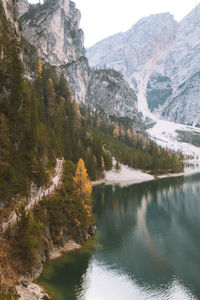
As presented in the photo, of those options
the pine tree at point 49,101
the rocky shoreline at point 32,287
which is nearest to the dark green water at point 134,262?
the rocky shoreline at point 32,287

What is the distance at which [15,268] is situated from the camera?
1168 inches

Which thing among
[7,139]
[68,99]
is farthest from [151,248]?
[68,99]

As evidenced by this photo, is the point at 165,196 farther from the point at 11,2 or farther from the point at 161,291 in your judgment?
the point at 11,2

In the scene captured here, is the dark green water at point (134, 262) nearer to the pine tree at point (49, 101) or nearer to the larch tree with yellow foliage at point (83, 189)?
the larch tree with yellow foliage at point (83, 189)

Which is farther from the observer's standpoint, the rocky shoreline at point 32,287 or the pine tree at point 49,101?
the pine tree at point 49,101

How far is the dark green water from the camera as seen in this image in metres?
33.2

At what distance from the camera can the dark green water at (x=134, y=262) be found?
3319cm

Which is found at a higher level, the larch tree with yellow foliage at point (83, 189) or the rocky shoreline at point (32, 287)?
the larch tree with yellow foliage at point (83, 189)

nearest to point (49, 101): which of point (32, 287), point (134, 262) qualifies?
point (134, 262)

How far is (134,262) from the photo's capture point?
42.0 meters

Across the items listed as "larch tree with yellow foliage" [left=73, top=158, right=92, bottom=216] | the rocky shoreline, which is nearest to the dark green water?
the rocky shoreline

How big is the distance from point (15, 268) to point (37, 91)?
84.6m

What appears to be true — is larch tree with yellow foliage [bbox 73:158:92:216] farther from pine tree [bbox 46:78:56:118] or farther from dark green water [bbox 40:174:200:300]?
pine tree [bbox 46:78:56:118]

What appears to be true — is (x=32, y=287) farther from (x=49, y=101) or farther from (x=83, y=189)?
(x=49, y=101)
